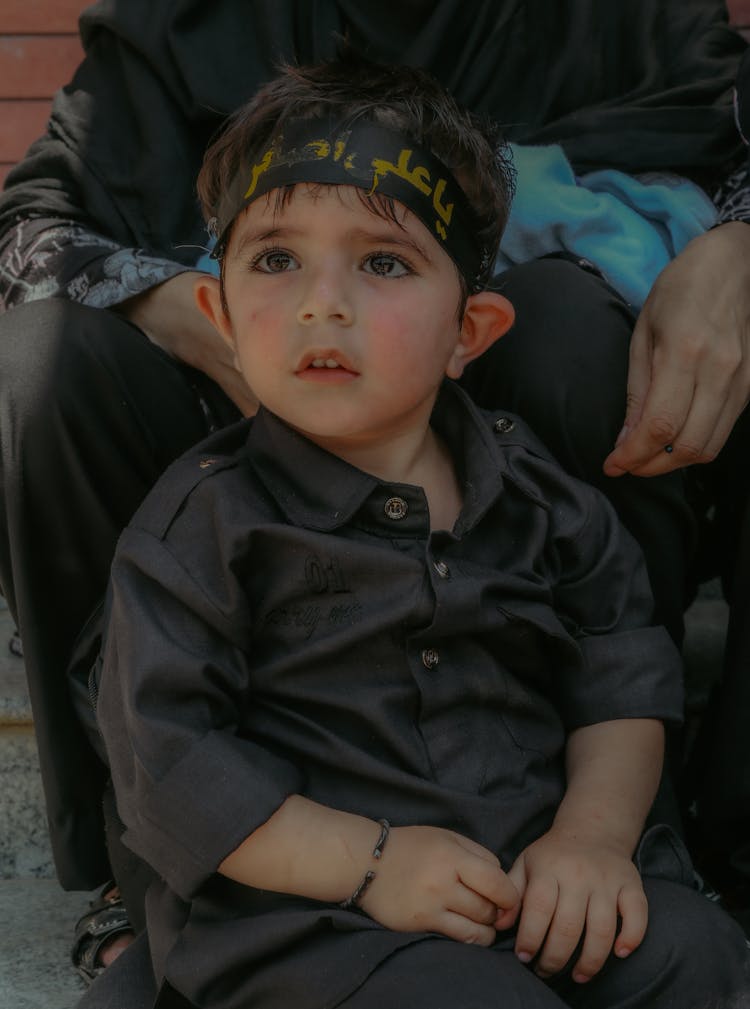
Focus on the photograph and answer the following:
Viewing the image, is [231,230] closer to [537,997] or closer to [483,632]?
[483,632]

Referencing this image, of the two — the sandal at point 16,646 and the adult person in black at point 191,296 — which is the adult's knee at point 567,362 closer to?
the adult person in black at point 191,296

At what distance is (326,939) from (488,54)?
1.47 m

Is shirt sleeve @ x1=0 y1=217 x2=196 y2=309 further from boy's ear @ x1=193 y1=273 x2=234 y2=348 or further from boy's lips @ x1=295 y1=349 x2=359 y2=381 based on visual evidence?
boy's lips @ x1=295 y1=349 x2=359 y2=381

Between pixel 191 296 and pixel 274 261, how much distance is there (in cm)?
36

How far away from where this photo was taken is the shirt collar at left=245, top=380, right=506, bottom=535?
1.39 metres

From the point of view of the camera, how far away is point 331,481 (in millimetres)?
1403

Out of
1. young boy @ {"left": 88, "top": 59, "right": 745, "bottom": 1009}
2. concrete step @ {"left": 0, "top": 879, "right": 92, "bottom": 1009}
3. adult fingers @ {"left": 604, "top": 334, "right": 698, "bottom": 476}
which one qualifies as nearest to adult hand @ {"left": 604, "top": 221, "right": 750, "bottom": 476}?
adult fingers @ {"left": 604, "top": 334, "right": 698, "bottom": 476}

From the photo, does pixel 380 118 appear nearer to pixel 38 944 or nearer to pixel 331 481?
pixel 331 481

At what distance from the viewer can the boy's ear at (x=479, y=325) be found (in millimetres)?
1535

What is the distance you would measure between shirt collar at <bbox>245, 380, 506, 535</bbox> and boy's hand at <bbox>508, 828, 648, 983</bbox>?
1.25ft

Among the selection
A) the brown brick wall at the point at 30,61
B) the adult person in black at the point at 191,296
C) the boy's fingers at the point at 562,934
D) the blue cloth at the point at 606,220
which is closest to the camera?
the boy's fingers at the point at 562,934

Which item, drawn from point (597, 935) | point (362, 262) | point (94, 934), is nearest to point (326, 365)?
point (362, 262)

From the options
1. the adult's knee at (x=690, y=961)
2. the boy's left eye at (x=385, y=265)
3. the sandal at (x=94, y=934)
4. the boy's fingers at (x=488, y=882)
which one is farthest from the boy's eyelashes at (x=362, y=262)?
the sandal at (x=94, y=934)

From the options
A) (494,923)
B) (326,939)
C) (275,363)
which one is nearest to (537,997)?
(494,923)
